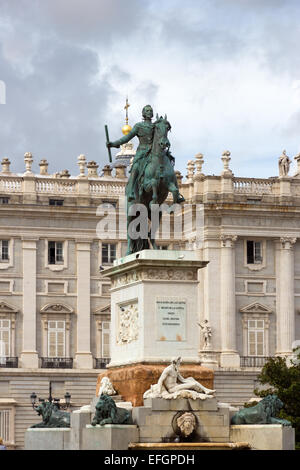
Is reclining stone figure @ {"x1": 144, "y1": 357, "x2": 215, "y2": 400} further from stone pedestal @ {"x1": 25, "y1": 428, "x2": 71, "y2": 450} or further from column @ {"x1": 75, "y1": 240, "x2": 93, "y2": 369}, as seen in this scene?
column @ {"x1": 75, "y1": 240, "x2": 93, "y2": 369}

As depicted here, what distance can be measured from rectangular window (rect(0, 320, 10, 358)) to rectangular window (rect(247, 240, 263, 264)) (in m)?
13.6

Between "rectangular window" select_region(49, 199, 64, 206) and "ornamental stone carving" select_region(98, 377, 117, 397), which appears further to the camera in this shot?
"rectangular window" select_region(49, 199, 64, 206)

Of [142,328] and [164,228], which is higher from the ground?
[164,228]

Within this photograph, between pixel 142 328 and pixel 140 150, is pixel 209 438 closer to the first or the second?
pixel 142 328


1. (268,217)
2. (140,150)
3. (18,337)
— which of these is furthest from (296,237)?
(140,150)

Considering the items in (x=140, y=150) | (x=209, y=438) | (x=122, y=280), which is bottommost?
(x=209, y=438)

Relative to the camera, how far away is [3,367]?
94375 millimetres

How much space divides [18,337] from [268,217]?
48.8 ft

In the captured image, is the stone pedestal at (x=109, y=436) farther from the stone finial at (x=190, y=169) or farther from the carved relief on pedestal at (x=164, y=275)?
the stone finial at (x=190, y=169)

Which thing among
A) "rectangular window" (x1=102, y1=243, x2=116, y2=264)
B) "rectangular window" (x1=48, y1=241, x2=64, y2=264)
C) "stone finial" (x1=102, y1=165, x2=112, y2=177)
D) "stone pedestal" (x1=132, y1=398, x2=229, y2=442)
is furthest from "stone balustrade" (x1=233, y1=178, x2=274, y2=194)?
"stone pedestal" (x1=132, y1=398, x2=229, y2=442)

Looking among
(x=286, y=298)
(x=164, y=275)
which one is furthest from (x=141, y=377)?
(x=286, y=298)

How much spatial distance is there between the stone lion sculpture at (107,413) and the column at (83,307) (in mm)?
64022

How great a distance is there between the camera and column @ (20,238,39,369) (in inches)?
3728

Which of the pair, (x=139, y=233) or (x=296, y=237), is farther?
(x=296, y=237)
